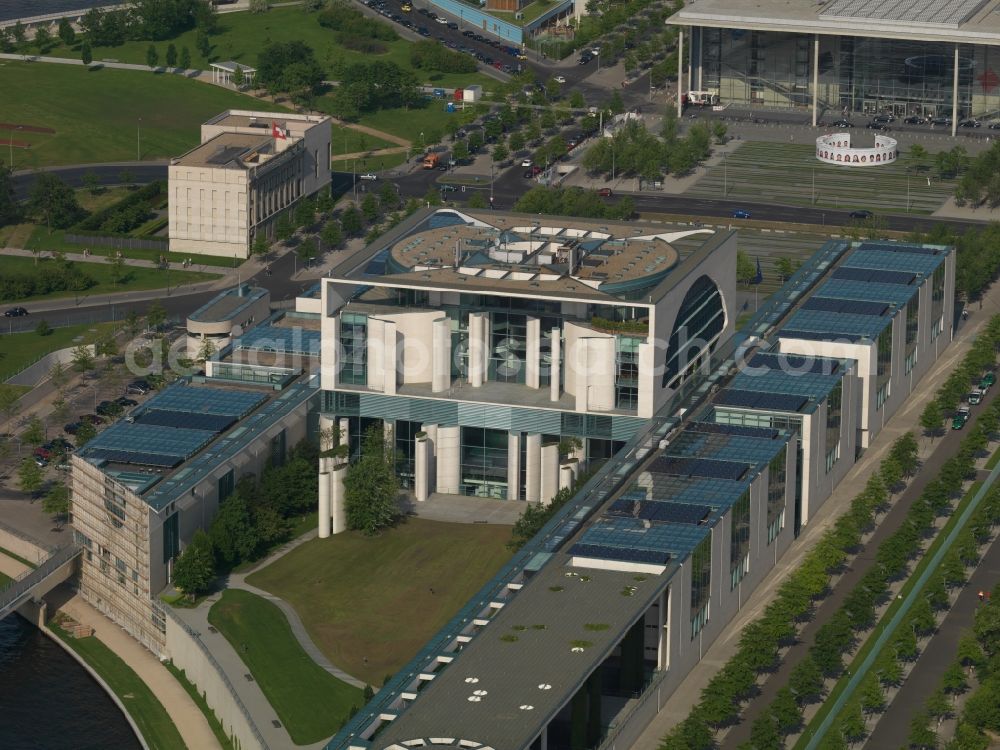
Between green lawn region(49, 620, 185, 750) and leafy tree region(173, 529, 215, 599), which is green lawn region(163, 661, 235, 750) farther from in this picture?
leafy tree region(173, 529, 215, 599)

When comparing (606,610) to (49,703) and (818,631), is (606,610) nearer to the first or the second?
(818,631)

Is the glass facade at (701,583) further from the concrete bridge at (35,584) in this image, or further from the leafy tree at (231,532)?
the concrete bridge at (35,584)

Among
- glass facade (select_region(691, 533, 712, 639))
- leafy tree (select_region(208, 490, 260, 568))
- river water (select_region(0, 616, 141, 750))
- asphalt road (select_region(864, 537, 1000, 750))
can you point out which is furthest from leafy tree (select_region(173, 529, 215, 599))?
asphalt road (select_region(864, 537, 1000, 750))

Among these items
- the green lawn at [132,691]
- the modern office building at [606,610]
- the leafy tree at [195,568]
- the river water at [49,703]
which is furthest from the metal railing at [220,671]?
the modern office building at [606,610]

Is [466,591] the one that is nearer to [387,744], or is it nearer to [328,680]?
[328,680]

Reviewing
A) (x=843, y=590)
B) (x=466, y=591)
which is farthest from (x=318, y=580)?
(x=843, y=590)

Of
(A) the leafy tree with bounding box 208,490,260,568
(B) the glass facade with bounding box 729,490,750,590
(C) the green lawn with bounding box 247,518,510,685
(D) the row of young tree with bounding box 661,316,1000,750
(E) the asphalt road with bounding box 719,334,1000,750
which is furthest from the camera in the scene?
(A) the leafy tree with bounding box 208,490,260,568
